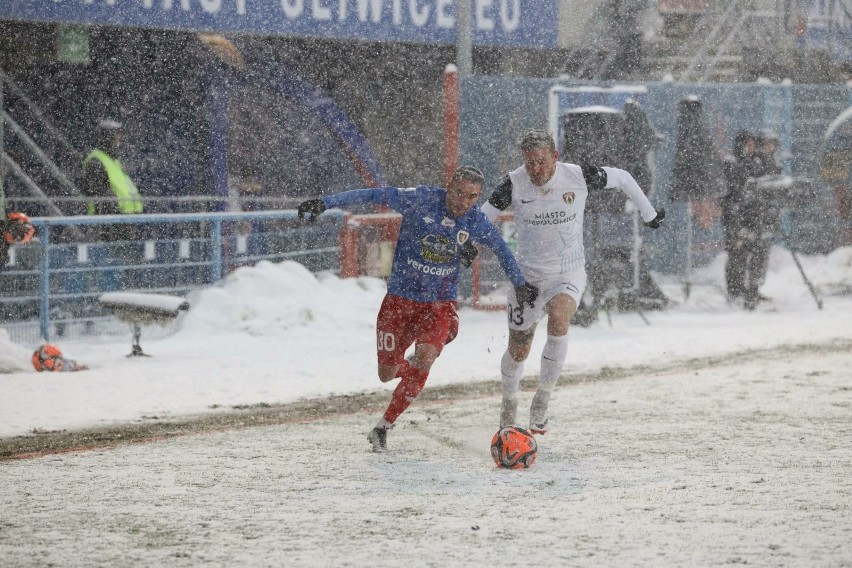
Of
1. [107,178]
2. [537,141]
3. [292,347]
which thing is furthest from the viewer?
[107,178]

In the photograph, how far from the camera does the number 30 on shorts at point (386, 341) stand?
29.2 ft

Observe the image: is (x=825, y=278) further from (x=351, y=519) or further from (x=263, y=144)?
(x=351, y=519)

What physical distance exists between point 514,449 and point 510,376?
1127mm

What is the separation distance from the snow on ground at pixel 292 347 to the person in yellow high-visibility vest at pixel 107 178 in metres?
1.59

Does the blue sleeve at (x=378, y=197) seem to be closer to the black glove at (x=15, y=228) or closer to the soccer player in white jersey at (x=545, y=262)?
the soccer player in white jersey at (x=545, y=262)

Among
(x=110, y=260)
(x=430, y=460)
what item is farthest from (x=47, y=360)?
(x=430, y=460)

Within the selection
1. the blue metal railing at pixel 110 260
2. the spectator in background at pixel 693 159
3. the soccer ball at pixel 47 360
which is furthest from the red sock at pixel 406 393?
the spectator in background at pixel 693 159

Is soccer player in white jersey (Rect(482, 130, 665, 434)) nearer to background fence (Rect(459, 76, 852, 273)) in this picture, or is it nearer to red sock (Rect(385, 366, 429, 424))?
red sock (Rect(385, 366, 429, 424))

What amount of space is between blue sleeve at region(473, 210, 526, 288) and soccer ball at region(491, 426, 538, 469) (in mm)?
1069

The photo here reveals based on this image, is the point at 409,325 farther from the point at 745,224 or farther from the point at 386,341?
the point at 745,224

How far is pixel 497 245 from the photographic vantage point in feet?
28.4

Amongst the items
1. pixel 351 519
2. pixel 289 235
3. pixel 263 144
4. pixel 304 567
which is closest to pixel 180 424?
pixel 351 519

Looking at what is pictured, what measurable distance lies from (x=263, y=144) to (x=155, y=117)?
2.27 meters

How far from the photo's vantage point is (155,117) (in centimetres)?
2092
